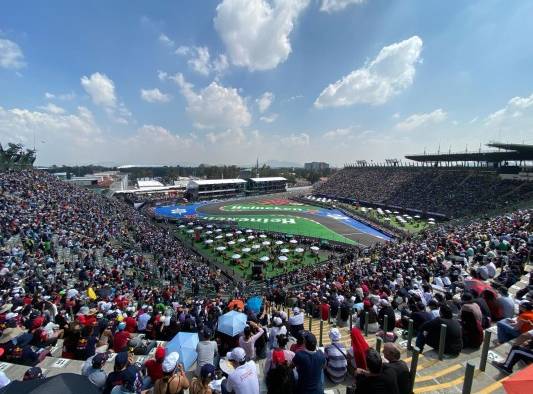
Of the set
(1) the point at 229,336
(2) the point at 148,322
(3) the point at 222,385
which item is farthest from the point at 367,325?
(2) the point at 148,322

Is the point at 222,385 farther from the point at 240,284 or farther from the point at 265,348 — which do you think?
the point at 240,284

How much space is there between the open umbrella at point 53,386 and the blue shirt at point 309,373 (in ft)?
10.7

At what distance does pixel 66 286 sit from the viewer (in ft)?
53.7

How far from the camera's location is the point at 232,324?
25.7ft

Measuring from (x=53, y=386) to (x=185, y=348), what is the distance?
360 cm

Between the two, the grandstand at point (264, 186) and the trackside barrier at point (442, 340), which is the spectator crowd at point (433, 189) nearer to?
the grandstand at point (264, 186)

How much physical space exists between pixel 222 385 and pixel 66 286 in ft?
52.2

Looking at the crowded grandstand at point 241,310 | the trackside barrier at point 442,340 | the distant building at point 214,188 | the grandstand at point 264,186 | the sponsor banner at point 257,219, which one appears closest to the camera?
the crowded grandstand at point 241,310

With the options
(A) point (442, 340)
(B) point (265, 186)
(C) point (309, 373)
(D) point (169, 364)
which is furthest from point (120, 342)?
(B) point (265, 186)

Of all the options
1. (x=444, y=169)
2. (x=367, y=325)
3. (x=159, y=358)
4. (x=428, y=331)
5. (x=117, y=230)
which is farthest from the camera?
(x=444, y=169)

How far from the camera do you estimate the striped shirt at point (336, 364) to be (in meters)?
5.87

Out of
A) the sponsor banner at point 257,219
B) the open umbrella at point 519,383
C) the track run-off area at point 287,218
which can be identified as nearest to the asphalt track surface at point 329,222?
the track run-off area at point 287,218

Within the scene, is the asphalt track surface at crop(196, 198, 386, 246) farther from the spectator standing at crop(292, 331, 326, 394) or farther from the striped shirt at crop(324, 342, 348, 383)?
the spectator standing at crop(292, 331, 326, 394)

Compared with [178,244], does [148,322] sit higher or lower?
A: higher
